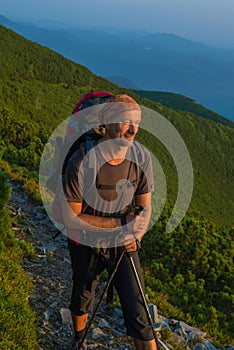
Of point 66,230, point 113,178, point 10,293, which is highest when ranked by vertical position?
point 113,178

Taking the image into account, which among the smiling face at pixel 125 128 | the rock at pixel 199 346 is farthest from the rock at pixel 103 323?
the smiling face at pixel 125 128

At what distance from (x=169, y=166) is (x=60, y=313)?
60.8 m

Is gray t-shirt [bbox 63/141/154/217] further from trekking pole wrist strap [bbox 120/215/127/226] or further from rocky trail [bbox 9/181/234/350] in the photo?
rocky trail [bbox 9/181/234/350]

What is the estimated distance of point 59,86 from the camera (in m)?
78.8

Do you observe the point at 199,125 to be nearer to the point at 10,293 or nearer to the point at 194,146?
the point at 194,146

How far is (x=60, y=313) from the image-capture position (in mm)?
4824

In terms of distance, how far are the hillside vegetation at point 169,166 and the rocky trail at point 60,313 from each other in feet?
2.94

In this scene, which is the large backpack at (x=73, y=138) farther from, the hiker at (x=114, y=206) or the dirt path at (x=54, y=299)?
the dirt path at (x=54, y=299)

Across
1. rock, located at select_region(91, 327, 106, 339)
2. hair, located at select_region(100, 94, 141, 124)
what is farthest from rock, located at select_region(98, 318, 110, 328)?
hair, located at select_region(100, 94, 141, 124)

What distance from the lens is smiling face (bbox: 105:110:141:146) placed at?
3.40 m

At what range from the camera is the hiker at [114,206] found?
341 cm

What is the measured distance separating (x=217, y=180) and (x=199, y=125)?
24.8m

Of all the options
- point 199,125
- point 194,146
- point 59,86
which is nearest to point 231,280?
point 59,86

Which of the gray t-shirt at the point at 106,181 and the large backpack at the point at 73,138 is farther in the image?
the large backpack at the point at 73,138
